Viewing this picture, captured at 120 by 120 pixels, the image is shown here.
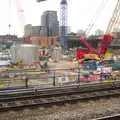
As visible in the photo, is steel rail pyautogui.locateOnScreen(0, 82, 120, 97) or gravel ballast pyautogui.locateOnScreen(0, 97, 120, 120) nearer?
gravel ballast pyautogui.locateOnScreen(0, 97, 120, 120)

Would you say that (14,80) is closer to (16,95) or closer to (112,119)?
(16,95)

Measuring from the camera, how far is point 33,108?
923 centimetres

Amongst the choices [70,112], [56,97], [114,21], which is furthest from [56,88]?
[114,21]

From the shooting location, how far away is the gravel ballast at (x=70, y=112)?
8.15 metres

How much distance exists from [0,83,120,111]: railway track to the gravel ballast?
1.28 ft

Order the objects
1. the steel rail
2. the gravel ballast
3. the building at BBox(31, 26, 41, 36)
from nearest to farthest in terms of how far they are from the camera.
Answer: the gravel ballast < the steel rail < the building at BBox(31, 26, 41, 36)

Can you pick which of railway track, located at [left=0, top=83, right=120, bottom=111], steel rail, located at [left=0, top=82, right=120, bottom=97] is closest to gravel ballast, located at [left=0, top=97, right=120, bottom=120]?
railway track, located at [left=0, top=83, right=120, bottom=111]

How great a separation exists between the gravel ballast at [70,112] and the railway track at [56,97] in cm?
39

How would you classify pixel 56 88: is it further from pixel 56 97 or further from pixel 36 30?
pixel 36 30

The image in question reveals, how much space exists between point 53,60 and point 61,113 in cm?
4099

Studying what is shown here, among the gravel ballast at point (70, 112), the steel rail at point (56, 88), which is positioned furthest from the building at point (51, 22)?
the gravel ballast at point (70, 112)

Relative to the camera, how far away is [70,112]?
8.75 metres

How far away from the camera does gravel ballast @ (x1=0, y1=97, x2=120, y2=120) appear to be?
815cm

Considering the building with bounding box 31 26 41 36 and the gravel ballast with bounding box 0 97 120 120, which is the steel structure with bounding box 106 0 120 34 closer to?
the gravel ballast with bounding box 0 97 120 120
